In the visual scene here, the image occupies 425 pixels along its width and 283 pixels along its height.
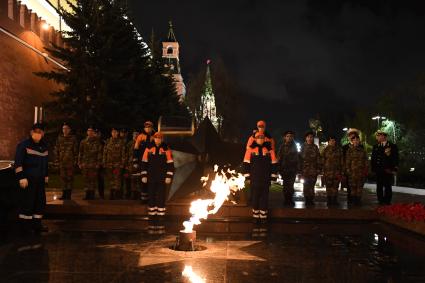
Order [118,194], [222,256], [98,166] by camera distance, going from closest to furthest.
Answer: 1. [222,256]
2. [98,166]
3. [118,194]

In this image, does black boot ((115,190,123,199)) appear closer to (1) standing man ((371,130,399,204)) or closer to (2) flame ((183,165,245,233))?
(2) flame ((183,165,245,233))

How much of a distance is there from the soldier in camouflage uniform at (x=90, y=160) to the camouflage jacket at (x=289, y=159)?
4512 millimetres

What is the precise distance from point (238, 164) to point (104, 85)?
53.4 ft

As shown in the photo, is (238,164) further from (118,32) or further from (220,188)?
(118,32)

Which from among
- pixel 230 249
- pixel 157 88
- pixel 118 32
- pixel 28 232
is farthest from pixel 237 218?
pixel 157 88

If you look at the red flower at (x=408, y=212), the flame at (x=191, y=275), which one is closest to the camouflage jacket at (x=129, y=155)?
the red flower at (x=408, y=212)

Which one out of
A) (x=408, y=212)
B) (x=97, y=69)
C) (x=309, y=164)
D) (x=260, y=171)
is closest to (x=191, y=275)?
(x=260, y=171)

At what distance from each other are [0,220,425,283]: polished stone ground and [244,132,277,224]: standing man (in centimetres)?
65

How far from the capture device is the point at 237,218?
34.3 ft

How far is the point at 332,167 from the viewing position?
1182 centimetres

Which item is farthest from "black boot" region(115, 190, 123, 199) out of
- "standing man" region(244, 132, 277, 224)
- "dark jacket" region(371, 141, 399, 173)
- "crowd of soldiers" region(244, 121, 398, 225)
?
"dark jacket" region(371, 141, 399, 173)

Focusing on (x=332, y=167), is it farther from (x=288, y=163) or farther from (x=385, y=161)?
(x=385, y=161)

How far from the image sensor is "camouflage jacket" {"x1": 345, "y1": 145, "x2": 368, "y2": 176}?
1162 cm

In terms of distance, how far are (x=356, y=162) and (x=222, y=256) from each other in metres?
6.04
